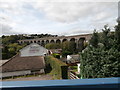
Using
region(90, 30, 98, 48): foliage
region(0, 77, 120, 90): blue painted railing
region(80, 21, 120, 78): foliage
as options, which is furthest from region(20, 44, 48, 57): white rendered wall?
region(0, 77, 120, 90): blue painted railing

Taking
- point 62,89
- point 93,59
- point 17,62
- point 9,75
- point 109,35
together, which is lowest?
point 9,75

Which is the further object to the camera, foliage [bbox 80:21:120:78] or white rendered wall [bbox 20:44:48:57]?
white rendered wall [bbox 20:44:48:57]

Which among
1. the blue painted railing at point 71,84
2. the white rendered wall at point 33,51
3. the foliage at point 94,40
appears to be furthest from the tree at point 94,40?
the white rendered wall at point 33,51

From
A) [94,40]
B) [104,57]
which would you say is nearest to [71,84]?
[104,57]

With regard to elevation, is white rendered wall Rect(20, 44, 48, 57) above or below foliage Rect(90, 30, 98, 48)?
below

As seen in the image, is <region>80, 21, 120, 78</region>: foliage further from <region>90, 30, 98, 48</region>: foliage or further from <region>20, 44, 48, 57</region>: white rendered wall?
<region>20, 44, 48, 57</region>: white rendered wall

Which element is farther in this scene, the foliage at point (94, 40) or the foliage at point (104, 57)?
the foliage at point (94, 40)

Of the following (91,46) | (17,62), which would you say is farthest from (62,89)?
(17,62)

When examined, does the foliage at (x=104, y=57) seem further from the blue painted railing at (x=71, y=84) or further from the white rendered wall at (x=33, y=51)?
the white rendered wall at (x=33, y=51)

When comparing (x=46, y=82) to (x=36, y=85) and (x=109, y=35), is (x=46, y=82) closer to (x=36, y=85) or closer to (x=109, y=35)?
(x=36, y=85)

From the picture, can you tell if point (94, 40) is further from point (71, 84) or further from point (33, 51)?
point (33, 51)

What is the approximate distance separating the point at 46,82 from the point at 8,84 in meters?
0.23

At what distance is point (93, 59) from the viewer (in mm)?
6750

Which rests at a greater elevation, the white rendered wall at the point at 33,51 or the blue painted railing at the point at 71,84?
the blue painted railing at the point at 71,84
